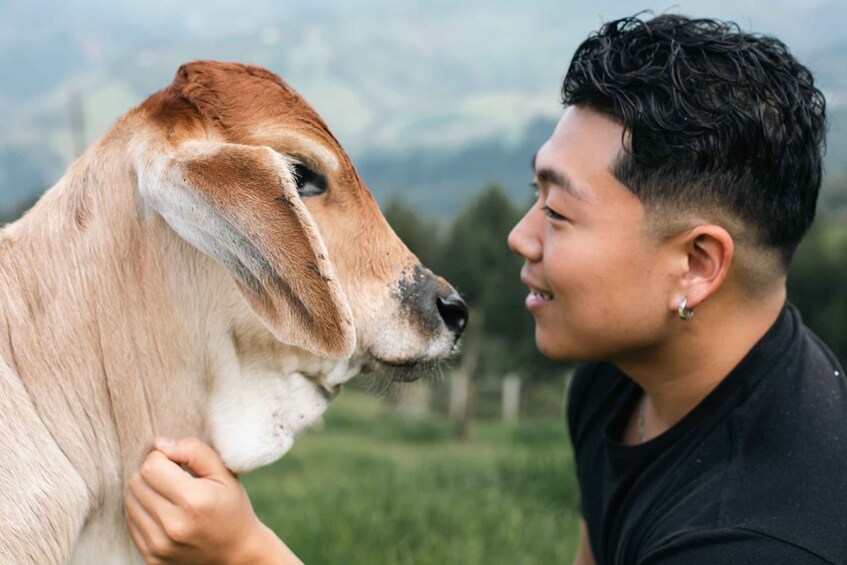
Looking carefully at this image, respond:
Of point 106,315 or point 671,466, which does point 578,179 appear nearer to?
point 671,466

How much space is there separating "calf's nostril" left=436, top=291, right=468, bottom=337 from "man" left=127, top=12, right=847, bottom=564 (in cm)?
28

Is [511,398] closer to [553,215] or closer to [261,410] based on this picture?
[553,215]

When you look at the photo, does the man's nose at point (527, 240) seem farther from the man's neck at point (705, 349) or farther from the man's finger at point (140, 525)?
the man's finger at point (140, 525)

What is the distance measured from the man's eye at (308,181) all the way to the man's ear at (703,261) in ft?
3.04

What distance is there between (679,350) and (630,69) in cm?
76

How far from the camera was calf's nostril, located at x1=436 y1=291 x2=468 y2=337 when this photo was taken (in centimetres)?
245

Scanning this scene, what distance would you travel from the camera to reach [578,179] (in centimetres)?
255

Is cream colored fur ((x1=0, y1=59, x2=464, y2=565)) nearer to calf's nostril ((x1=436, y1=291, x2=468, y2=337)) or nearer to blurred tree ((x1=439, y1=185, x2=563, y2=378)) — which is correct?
calf's nostril ((x1=436, y1=291, x2=468, y2=337))

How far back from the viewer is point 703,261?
2.49 m

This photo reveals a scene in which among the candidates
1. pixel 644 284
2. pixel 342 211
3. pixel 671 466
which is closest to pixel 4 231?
pixel 342 211

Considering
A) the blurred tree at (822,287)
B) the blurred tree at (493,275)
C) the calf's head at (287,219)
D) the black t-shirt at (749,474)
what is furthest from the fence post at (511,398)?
the calf's head at (287,219)

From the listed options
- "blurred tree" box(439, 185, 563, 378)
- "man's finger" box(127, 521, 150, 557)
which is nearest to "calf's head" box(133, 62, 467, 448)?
"man's finger" box(127, 521, 150, 557)

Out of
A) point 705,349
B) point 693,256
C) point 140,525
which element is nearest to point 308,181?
point 140,525

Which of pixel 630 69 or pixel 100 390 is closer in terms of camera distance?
pixel 100 390
